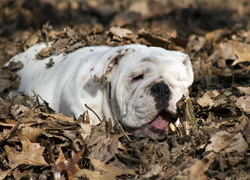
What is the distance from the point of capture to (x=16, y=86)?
5707 mm

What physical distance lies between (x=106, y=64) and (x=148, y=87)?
594mm

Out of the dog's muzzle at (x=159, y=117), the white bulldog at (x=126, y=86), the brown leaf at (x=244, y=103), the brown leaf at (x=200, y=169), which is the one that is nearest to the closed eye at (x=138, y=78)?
the white bulldog at (x=126, y=86)

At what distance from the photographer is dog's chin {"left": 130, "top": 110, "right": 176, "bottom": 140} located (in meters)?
3.99

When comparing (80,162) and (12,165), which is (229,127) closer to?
(80,162)

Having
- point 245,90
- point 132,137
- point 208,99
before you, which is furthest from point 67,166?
point 245,90

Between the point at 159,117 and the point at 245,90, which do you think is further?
the point at 245,90

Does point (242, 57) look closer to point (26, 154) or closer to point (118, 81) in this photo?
point (118, 81)

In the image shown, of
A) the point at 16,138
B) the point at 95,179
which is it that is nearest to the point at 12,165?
the point at 16,138

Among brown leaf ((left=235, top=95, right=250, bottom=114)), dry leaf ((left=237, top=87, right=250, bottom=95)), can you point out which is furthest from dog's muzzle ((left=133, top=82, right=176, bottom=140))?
dry leaf ((left=237, top=87, right=250, bottom=95))

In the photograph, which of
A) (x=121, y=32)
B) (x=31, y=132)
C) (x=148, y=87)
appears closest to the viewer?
(x=31, y=132)

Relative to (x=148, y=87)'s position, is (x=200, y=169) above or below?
below

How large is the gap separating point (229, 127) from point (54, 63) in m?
2.59

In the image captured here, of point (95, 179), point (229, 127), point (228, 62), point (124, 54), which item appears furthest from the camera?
point (228, 62)

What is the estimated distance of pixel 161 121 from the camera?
4.15 metres
